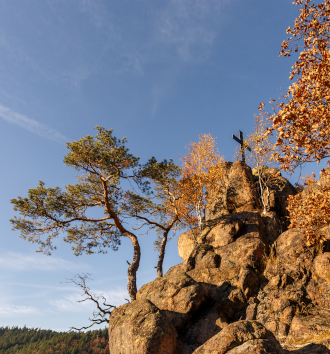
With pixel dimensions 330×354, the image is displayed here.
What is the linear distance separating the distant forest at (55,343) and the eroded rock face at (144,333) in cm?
6358

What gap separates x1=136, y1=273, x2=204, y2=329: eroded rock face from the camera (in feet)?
39.5

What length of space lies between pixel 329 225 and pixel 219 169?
33.9 feet

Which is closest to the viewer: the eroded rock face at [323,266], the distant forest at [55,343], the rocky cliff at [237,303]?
the rocky cliff at [237,303]

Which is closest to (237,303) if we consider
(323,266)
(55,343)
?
(323,266)

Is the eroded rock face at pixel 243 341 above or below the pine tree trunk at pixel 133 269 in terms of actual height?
below

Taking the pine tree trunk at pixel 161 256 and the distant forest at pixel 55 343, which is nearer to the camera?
the pine tree trunk at pixel 161 256

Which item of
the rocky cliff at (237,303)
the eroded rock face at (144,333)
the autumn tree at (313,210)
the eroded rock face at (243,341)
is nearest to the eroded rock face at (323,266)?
the rocky cliff at (237,303)

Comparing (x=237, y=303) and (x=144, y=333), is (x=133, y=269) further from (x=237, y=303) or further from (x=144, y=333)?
(x=144, y=333)

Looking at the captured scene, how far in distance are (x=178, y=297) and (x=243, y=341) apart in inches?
265

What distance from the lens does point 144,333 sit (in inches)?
396

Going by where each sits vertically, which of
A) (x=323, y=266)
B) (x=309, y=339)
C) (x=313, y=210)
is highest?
(x=313, y=210)

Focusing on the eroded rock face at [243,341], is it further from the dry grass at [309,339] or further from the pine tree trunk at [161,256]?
the pine tree trunk at [161,256]

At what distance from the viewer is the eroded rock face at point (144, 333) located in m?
9.79

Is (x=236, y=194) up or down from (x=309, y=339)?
up
